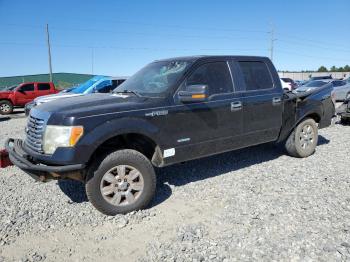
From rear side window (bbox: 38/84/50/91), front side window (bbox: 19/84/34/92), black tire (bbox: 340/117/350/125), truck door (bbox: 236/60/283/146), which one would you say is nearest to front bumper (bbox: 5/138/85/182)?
truck door (bbox: 236/60/283/146)

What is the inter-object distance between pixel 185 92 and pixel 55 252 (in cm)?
244

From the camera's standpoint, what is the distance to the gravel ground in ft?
10.7

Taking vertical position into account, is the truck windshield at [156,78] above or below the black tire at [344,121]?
above

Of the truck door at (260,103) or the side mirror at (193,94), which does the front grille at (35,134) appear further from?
the truck door at (260,103)

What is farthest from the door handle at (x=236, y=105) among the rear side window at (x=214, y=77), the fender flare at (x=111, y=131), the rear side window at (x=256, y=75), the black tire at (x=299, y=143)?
the black tire at (x=299, y=143)

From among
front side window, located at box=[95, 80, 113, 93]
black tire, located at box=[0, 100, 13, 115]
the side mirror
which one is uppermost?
the side mirror

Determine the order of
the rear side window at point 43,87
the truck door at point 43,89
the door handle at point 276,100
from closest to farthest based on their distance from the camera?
the door handle at point 276,100 < the truck door at point 43,89 < the rear side window at point 43,87

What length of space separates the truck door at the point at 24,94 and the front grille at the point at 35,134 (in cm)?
1646

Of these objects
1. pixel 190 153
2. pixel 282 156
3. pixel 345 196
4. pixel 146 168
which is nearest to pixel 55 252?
pixel 146 168

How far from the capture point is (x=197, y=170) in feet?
19.0

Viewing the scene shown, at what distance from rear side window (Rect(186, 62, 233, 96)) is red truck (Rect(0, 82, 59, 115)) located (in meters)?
16.9

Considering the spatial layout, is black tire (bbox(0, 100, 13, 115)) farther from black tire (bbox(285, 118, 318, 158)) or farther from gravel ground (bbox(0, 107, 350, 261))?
black tire (bbox(285, 118, 318, 158))

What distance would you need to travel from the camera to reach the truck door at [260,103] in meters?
5.29

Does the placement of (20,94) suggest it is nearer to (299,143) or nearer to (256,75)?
(256,75)
